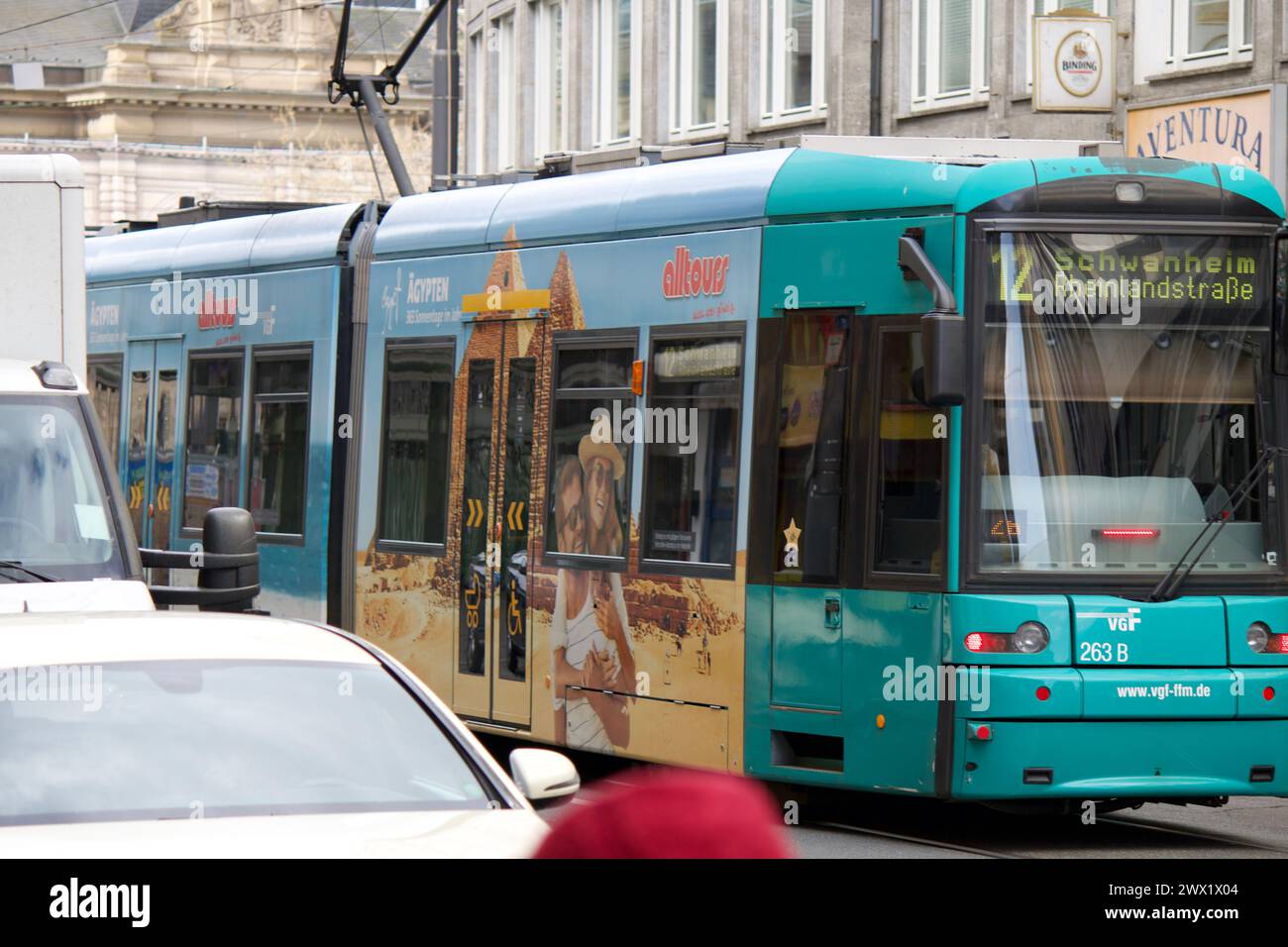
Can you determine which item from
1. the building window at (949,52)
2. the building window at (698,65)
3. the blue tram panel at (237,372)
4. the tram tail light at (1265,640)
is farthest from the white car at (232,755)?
the building window at (698,65)

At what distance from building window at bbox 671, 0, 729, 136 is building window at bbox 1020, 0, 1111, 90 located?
22.2 feet

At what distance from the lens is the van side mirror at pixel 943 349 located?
31.4 ft

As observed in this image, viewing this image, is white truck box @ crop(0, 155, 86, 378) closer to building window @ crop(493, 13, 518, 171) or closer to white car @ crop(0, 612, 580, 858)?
white car @ crop(0, 612, 580, 858)

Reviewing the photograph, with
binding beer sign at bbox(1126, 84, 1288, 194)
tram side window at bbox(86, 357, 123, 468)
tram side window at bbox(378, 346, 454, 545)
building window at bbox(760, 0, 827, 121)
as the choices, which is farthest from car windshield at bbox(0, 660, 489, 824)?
building window at bbox(760, 0, 827, 121)

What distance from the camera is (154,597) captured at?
34.4ft

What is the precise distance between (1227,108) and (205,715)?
17013 millimetres

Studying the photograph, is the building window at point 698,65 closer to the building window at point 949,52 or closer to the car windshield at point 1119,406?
the building window at point 949,52

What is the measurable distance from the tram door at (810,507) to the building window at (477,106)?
27590mm

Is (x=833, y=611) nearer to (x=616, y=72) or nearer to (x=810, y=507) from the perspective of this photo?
(x=810, y=507)

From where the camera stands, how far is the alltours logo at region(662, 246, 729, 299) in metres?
11.0

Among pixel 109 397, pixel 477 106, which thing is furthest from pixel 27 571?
pixel 477 106

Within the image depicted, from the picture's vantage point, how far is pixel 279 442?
48.2 ft

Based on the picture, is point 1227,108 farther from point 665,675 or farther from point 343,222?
point 665,675

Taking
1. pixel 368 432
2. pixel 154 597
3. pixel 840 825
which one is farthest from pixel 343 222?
pixel 840 825
